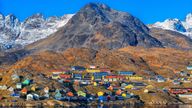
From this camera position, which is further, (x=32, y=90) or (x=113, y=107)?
(x=32, y=90)

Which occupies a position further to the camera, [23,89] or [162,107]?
[23,89]

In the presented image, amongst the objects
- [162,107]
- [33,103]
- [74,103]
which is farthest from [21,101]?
[162,107]

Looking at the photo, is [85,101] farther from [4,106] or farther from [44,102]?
[4,106]

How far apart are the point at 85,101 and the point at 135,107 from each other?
90.7ft

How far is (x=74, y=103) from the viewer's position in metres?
193

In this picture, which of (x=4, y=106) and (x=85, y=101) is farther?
(x=85, y=101)

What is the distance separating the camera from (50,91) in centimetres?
19912

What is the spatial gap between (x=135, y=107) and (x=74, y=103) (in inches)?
1065

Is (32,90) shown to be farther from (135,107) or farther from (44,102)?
(135,107)

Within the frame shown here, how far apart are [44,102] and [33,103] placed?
4.60 metres

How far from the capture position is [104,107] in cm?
17612

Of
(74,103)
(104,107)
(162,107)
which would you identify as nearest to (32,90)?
(74,103)

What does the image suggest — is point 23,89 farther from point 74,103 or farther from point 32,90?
point 74,103

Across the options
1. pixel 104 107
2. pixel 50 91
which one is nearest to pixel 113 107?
pixel 104 107
